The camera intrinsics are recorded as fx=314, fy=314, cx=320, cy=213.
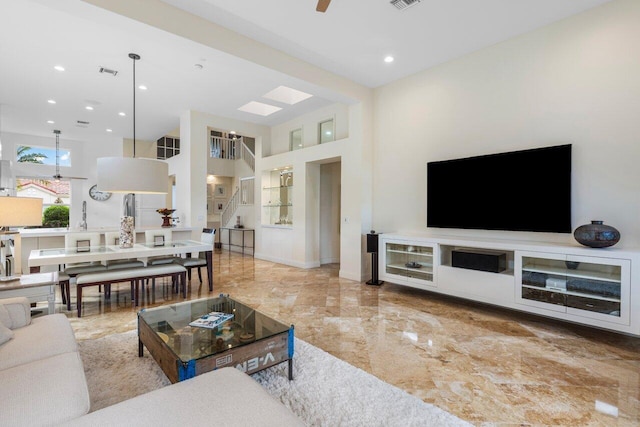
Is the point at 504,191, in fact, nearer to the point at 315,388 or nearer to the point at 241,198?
the point at 315,388

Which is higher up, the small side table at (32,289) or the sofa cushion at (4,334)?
the small side table at (32,289)

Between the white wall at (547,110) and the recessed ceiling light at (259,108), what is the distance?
106 inches

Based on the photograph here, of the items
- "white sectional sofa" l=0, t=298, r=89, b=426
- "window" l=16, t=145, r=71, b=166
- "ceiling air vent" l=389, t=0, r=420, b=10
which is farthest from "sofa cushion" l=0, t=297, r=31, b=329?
"window" l=16, t=145, r=71, b=166

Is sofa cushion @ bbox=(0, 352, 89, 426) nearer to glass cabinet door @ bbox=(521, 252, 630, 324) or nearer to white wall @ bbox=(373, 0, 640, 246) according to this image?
glass cabinet door @ bbox=(521, 252, 630, 324)

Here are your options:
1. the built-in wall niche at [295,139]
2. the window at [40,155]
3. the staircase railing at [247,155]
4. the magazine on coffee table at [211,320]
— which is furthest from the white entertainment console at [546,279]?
the window at [40,155]

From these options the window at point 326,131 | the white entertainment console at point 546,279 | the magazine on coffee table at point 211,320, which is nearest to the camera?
the magazine on coffee table at point 211,320

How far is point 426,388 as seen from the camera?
2176 millimetres

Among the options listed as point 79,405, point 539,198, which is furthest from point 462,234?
point 79,405

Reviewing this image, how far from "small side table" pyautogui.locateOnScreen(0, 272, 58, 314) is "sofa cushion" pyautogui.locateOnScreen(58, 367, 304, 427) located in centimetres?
205

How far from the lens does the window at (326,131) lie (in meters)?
6.33

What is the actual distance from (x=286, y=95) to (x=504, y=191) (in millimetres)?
4155

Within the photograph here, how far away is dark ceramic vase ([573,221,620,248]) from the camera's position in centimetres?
300

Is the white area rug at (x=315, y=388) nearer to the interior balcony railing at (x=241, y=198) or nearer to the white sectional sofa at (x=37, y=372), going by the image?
the white sectional sofa at (x=37, y=372)

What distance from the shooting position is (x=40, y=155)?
8.69 metres
